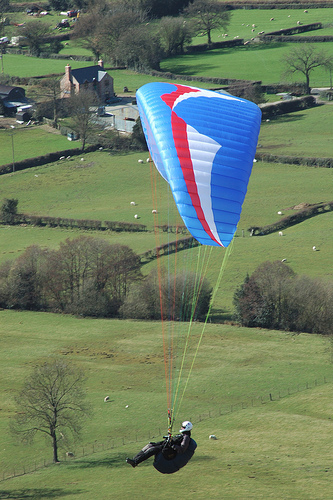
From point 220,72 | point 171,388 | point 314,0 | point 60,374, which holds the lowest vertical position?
point 171,388

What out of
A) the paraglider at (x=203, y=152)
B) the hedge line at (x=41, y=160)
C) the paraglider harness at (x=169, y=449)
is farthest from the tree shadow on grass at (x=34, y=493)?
the hedge line at (x=41, y=160)

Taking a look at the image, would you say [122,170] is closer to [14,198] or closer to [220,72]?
[14,198]

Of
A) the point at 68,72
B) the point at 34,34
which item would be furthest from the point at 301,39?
the point at 34,34

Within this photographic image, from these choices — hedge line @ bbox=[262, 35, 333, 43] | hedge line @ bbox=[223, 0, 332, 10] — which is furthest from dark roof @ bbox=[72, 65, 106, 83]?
hedge line @ bbox=[223, 0, 332, 10]

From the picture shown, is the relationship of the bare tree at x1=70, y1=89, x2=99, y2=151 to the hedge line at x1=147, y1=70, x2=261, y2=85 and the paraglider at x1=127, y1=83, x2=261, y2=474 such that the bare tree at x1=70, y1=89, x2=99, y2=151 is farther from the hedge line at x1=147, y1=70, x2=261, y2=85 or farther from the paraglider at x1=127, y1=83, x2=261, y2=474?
the paraglider at x1=127, y1=83, x2=261, y2=474

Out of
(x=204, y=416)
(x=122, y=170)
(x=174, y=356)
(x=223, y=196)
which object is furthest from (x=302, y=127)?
(x=223, y=196)

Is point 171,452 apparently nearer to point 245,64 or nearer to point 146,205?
point 146,205
